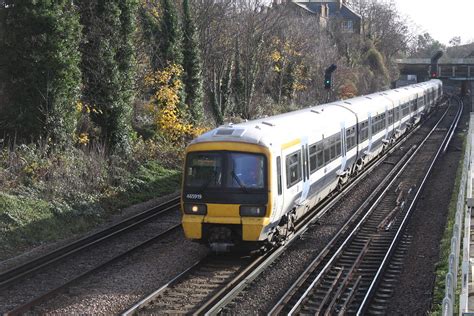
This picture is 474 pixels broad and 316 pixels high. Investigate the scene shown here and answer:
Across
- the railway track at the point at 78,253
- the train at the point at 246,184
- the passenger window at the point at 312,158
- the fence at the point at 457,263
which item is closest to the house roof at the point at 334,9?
the passenger window at the point at 312,158

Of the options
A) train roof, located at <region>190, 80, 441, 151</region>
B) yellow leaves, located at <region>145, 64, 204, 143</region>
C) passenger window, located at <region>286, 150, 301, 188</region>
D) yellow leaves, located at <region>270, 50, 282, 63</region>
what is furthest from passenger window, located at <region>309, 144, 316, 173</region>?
yellow leaves, located at <region>270, 50, 282, 63</region>

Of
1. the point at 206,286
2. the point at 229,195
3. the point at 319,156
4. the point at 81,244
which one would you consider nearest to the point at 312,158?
the point at 319,156

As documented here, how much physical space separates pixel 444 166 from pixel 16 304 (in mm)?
20320

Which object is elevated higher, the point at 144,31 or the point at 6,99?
the point at 144,31

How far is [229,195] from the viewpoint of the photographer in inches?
472

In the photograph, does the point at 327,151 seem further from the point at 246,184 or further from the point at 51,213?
the point at 51,213

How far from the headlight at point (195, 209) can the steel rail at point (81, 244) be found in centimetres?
306

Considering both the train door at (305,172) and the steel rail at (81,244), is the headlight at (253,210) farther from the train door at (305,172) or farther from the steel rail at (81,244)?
the steel rail at (81,244)

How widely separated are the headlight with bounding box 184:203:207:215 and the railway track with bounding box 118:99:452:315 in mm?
1065

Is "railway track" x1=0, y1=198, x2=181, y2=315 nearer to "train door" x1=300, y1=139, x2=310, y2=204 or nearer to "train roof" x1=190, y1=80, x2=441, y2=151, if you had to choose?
"train roof" x1=190, y1=80, x2=441, y2=151

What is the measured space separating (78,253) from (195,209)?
3.25 meters

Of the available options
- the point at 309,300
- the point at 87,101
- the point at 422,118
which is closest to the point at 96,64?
the point at 87,101

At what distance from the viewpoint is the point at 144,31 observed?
1121 inches

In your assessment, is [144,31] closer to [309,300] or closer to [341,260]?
[341,260]
